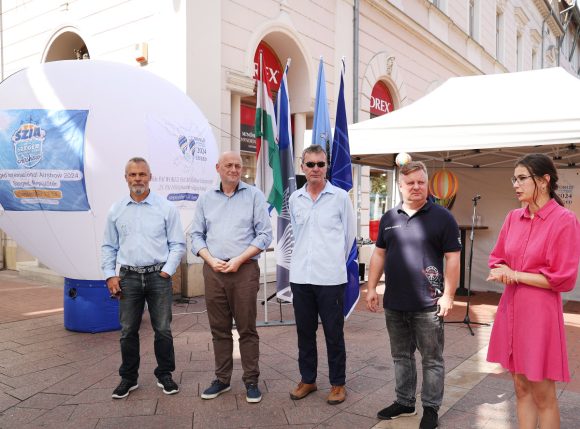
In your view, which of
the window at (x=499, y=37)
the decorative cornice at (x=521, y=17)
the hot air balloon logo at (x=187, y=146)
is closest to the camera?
the hot air balloon logo at (x=187, y=146)

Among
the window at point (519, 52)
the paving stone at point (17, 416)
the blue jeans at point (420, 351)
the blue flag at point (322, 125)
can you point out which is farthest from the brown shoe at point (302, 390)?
the window at point (519, 52)

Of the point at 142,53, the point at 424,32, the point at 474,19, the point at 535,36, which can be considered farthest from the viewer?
the point at 535,36

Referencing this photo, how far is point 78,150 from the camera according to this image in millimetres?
4250

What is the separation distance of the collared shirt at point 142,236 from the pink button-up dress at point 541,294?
219 centimetres

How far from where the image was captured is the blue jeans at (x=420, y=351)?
2879 mm

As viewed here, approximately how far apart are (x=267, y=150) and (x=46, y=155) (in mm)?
2230

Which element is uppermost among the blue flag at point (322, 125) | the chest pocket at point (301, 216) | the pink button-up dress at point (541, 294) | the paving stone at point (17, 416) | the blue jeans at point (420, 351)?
the blue flag at point (322, 125)

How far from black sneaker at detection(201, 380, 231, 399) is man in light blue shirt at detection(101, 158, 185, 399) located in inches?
9.9

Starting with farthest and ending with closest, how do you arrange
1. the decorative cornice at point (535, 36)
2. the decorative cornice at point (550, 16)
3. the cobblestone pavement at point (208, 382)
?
the decorative cornice at point (550, 16), the decorative cornice at point (535, 36), the cobblestone pavement at point (208, 382)

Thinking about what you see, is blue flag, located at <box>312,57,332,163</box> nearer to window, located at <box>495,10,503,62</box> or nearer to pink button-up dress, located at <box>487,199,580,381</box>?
pink button-up dress, located at <box>487,199,580,381</box>

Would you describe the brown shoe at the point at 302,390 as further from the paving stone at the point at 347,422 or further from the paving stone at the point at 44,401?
the paving stone at the point at 44,401

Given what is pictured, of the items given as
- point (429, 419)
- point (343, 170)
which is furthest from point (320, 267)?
point (343, 170)

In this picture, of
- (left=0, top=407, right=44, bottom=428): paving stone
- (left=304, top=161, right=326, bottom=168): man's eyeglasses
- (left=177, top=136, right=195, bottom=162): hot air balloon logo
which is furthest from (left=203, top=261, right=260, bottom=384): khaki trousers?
(left=177, top=136, right=195, bottom=162): hot air balloon logo

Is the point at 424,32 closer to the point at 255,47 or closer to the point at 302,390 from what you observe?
the point at 255,47
